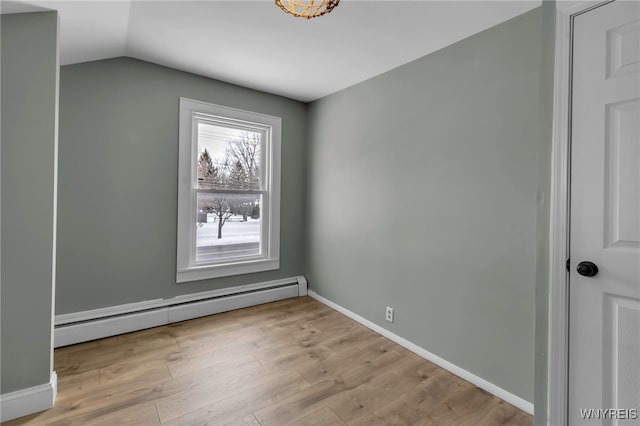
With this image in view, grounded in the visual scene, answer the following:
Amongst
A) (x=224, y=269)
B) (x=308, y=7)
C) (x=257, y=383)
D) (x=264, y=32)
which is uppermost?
(x=264, y=32)

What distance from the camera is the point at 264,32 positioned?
2090 millimetres

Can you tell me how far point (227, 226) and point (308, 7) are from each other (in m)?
2.40

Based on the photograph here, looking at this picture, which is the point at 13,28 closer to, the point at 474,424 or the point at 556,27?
the point at 556,27

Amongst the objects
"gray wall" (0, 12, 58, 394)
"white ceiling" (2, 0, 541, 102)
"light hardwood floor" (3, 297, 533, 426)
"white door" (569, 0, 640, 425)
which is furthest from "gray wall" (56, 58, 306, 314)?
"white door" (569, 0, 640, 425)

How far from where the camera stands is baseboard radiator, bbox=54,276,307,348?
2400mm

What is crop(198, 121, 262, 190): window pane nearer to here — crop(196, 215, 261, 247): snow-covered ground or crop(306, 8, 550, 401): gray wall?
crop(196, 215, 261, 247): snow-covered ground

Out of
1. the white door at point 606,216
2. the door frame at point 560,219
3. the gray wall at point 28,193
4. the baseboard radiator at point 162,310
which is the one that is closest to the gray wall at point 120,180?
the baseboard radiator at point 162,310

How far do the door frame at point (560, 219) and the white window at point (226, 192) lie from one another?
8.63 feet

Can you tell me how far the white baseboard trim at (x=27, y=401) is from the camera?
1.59 metres

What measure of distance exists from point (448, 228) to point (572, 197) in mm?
→ 838

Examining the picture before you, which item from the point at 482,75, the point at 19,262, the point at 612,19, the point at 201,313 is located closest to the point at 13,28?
the point at 19,262

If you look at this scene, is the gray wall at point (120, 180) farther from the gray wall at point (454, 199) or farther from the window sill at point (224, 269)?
the gray wall at point (454, 199)

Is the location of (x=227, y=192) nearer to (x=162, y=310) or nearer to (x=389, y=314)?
(x=162, y=310)

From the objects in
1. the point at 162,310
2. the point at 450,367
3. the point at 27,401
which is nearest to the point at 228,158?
the point at 162,310
